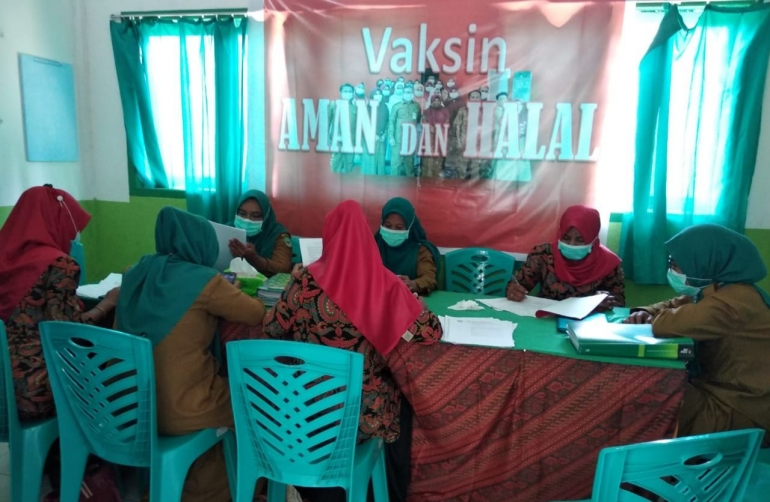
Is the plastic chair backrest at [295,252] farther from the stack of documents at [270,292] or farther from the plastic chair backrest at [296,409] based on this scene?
the plastic chair backrest at [296,409]

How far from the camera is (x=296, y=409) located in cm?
146

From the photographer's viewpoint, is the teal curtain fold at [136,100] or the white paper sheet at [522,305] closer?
the white paper sheet at [522,305]

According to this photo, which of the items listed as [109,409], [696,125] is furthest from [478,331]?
[696,125]

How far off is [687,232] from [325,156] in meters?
2.16

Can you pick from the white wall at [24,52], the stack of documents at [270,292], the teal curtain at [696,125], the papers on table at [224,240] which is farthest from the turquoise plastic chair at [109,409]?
the teal curtain at [696,125]

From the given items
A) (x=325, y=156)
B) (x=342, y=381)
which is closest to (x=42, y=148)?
(x=325, y=156)

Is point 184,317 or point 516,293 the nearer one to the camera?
point 184,317

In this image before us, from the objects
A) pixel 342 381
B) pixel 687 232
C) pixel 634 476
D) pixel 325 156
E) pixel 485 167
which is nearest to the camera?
pixel 634 476

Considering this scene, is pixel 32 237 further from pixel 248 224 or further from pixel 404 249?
pixel 404 249

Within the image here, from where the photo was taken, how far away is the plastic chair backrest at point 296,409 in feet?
4.59

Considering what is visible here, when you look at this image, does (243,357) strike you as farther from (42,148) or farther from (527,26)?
(42,148)

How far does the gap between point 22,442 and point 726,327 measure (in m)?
2.39

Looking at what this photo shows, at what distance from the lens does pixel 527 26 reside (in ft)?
9.52

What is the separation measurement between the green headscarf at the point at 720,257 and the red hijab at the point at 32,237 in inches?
89.2
